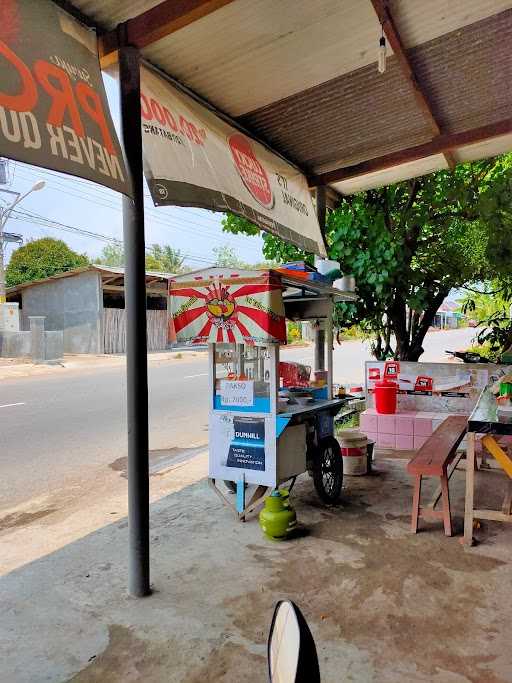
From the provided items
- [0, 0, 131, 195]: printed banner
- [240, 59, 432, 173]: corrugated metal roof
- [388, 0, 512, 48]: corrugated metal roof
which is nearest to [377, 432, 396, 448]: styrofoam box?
[240, 59, 432, 173]: corrugated metal roof

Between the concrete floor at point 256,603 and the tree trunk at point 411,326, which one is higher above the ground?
the tree trunk at point 411,326

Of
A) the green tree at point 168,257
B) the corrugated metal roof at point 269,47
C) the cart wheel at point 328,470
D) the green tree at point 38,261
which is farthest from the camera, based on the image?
the green tree at point 168,257

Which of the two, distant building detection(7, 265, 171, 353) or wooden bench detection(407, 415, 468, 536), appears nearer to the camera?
wooden bench detection(407, 415, 468, 536)

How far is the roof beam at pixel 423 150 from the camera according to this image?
5055 millimetres

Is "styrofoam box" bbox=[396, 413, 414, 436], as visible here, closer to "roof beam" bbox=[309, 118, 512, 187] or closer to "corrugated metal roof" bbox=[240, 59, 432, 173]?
"roof beam" bbox=[309, 118, 512, 187]

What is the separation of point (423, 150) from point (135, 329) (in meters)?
3.98

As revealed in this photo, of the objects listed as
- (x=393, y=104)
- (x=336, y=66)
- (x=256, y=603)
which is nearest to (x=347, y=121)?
(x=393, y=104)

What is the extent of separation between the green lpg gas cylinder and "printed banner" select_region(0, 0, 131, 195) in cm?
234

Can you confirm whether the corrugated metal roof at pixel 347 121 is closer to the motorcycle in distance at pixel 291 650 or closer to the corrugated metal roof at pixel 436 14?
the corrugated metal roof at pixel 436 14

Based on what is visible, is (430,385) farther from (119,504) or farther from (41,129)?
(41,129)

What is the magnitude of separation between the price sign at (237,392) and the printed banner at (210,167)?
1381mm

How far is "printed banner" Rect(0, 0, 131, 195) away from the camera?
7.01ft

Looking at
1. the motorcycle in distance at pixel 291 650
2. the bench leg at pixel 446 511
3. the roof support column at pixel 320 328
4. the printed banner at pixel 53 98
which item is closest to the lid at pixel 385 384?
the roof support column at pixel 320 328

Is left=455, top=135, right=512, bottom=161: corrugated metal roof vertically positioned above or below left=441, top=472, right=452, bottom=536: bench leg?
above
